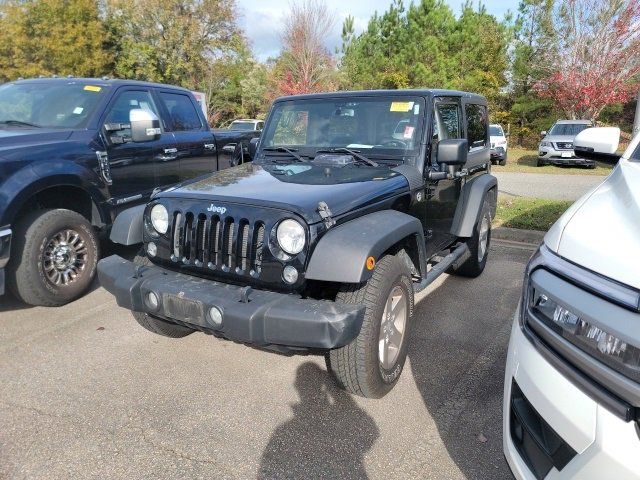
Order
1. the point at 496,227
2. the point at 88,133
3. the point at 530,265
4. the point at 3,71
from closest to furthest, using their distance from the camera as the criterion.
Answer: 1. the point at 530,265
2. the point at 88,133
3. the point at 496,227
4. the point at 3,71

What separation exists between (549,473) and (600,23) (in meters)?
24.5

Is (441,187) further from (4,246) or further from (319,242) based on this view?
(4,246)

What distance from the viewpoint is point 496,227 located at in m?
6.97

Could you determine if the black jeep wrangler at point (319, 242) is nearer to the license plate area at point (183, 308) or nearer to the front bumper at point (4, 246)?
the license plate area at point (183, 308)

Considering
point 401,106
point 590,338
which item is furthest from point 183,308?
point 401,106

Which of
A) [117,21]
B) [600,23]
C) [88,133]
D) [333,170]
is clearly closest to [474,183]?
[333,170]

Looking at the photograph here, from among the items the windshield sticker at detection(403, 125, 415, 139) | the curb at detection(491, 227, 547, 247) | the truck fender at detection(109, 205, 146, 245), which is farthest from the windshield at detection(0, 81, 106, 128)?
the curb at detection(491, 227, 547, 247)

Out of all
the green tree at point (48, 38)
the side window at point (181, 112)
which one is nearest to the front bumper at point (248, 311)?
the side window at point (181, 112)

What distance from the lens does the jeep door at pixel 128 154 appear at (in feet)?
15.4

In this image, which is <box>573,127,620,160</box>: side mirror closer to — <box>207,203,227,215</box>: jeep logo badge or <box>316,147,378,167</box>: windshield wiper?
<box>316,147,378,167</box>: windshield wiper

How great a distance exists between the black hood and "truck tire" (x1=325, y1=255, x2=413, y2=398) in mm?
443

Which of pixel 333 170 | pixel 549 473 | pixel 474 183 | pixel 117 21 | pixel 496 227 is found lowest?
pixel 496 227

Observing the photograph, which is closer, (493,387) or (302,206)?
(302,206)

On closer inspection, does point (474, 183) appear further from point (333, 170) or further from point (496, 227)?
point (496, 227)
